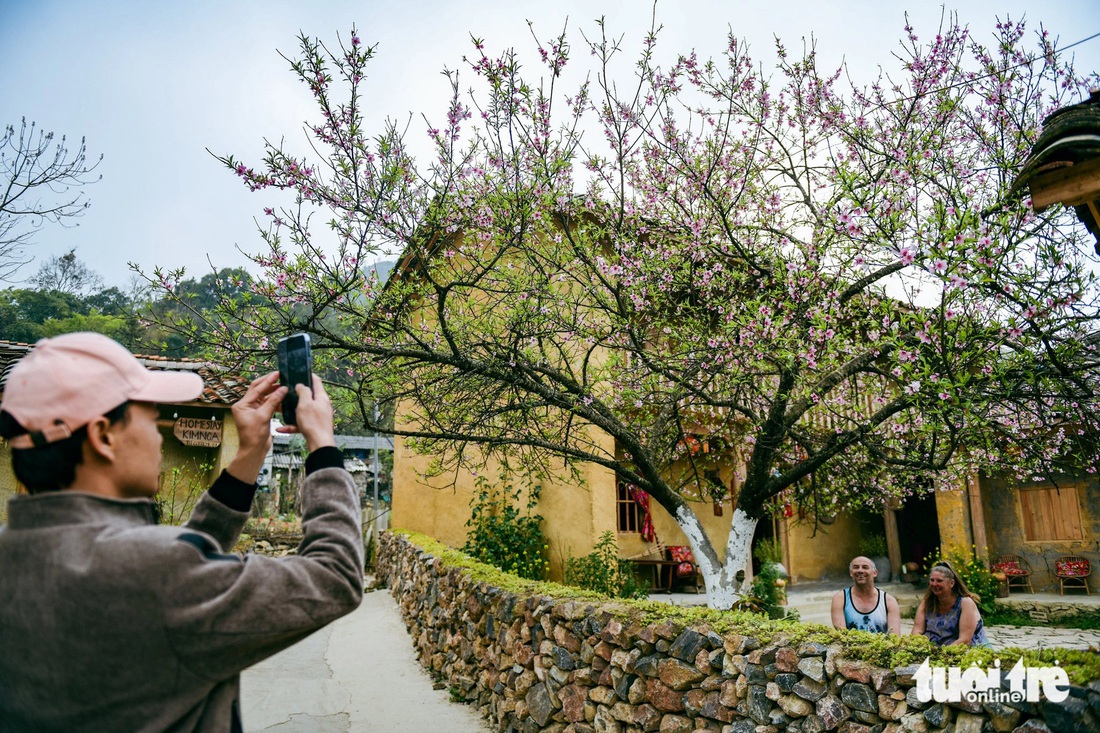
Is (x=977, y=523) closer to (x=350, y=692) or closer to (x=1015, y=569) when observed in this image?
(x=1015, y=569)

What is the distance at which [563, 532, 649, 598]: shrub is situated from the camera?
370 inches

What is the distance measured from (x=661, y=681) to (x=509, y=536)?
6.44 metres

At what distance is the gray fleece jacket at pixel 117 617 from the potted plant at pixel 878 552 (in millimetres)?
15668

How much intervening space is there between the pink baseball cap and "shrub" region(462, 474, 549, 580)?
9473 mm

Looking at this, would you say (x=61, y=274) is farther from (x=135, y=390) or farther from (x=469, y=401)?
(x=135, y=390)

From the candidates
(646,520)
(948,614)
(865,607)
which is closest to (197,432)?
(646,520)

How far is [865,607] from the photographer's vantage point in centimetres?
513

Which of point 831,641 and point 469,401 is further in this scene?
point 469,401

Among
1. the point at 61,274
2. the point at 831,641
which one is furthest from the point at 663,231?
the point at 61,274

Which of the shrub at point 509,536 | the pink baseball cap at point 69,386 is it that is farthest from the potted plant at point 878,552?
the pink baseball cap at point 69,386

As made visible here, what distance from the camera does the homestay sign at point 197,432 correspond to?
11359mm

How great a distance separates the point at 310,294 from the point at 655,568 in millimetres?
8254

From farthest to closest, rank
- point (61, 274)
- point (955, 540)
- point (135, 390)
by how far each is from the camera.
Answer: point (61, 274) < point (955, 540) < point (135, 390)

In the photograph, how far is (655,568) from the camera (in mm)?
11273
